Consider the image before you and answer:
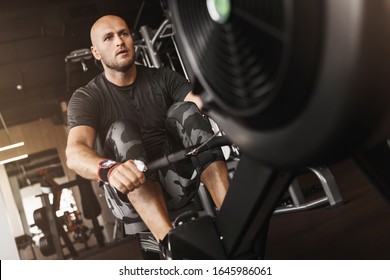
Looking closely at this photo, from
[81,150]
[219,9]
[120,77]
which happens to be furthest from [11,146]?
[219,9]

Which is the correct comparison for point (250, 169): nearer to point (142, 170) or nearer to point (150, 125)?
point (142, 170)

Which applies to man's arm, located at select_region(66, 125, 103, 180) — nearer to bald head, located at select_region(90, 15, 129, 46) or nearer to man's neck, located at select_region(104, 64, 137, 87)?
man's neck, located at select_region(104, 64, 137, 87)

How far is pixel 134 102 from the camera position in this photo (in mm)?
1101

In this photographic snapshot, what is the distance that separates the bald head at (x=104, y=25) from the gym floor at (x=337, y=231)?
0.53m

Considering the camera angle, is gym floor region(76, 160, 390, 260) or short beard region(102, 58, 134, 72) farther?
short beard region(102, 58, 134, 72)

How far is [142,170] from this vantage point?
2.90ft

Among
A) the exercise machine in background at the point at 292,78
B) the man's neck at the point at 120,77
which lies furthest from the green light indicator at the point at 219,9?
the man's neck at the point at 120,77

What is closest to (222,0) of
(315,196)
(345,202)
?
(345,202)

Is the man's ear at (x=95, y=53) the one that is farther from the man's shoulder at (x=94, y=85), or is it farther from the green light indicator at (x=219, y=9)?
the green light indicator at (x=219, y=9)

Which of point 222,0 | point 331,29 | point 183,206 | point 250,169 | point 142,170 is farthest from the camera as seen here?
point 183,206

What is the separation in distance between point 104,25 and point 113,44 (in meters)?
0.06

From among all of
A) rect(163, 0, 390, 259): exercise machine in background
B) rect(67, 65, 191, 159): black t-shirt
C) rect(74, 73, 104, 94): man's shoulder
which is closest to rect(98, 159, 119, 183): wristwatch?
rect(67, 65, 191, 159): black t-shirt

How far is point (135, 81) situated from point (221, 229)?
0.50m

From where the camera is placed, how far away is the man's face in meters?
1.11
